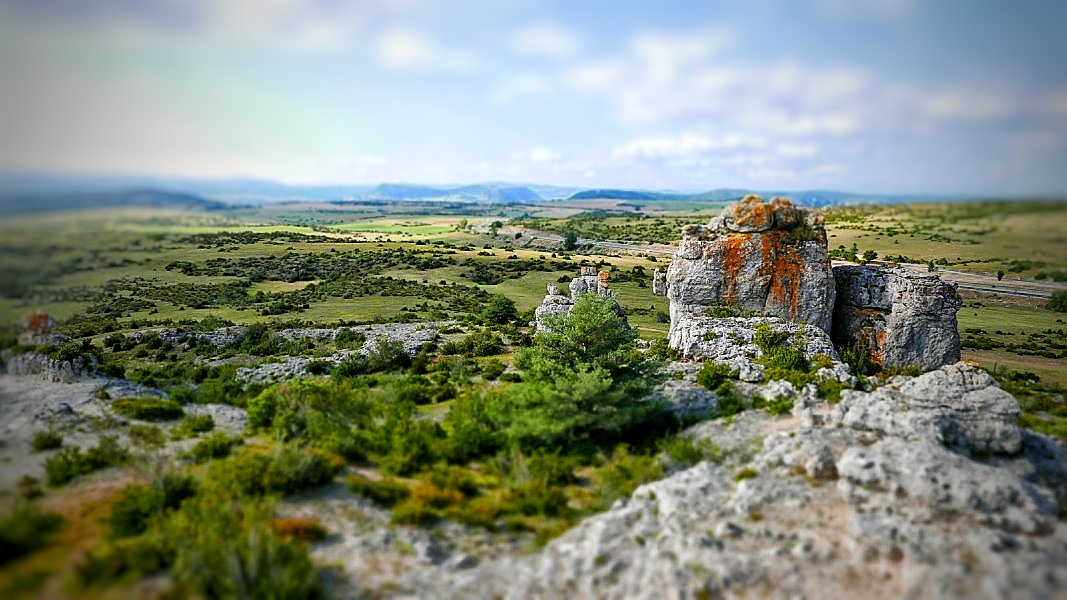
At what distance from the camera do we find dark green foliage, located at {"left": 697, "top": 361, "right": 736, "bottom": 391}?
20175mm

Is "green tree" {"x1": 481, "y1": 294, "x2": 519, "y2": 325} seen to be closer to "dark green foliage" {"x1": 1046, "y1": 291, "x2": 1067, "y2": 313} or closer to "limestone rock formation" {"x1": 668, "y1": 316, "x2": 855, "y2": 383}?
"limestone rock formation" {"x1": 668, "y1": 316, "x2": 855, "y2": 383}

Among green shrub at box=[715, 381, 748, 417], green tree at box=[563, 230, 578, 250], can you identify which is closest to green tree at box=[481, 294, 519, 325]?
green shrub at box=[715, 381, 748, 417]

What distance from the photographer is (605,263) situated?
78312 millimetres

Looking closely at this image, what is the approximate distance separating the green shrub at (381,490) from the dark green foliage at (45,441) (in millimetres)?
8796

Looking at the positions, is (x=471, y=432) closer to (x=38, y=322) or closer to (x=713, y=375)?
(x=713, y=375)

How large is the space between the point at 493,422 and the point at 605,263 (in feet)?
205

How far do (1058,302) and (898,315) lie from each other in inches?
1445

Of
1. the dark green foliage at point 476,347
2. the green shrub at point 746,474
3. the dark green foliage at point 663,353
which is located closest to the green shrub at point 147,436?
the dark green foliage at point 476,347

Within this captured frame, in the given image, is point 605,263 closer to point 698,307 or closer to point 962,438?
point 698,307

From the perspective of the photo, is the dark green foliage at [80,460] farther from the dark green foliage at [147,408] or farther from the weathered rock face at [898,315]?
the weathered rock face at [898,315]

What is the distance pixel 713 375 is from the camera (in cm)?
2047

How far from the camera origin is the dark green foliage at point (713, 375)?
20.2 metres

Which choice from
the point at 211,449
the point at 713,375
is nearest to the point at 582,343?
the point at 713,375

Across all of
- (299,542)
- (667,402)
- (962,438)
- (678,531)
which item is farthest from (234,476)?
(962,438)
